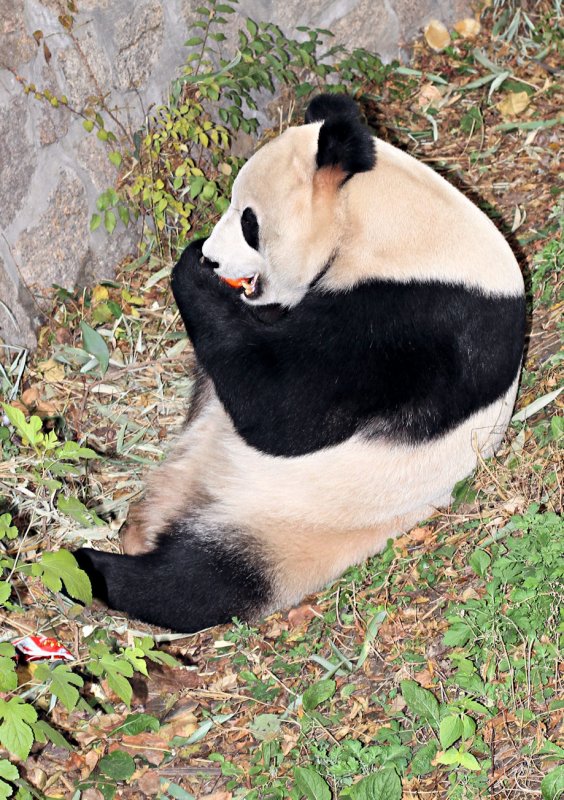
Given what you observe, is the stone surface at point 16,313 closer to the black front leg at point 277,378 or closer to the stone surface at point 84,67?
the stone surface at point 84,67

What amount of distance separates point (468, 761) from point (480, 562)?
580 mm

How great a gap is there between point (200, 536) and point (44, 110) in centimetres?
169

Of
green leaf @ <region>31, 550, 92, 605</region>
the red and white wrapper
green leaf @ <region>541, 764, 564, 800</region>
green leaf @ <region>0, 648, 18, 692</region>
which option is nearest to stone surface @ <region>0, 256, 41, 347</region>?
the red and white wrapper

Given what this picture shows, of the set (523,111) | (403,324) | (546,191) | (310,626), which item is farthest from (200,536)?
(523,111)

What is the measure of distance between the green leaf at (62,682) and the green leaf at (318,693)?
638 mm

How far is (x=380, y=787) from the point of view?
2.29 metres

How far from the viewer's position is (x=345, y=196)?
2.67m

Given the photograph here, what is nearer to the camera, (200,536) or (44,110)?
(200,536)

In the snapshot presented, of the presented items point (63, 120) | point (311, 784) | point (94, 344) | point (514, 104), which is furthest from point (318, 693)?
point (514, 104)

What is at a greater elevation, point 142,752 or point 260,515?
point 260,515

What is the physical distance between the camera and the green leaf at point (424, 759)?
2322mm

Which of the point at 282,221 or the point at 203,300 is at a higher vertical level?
the point at 282,221

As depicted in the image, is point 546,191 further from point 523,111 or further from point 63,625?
point 63,625

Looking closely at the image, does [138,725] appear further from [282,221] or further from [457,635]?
[282,221]
